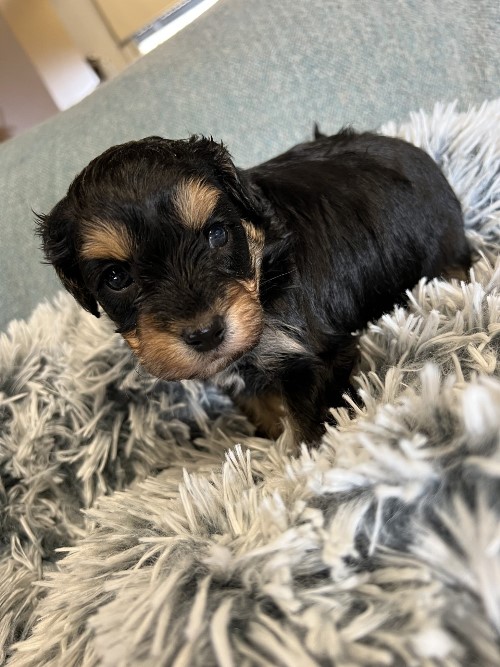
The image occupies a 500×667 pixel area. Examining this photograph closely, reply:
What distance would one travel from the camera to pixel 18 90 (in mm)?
5242

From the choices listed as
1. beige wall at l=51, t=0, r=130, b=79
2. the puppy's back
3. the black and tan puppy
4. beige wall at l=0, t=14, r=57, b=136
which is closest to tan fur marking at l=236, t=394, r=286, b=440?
the black and tan puppy

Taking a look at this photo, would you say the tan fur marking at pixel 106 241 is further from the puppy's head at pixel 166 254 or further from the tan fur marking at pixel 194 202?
the tan fur marking at pixel 194 202

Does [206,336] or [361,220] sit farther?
[361,220]

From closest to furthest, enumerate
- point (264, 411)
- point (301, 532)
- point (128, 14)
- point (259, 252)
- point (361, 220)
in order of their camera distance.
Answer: point (301, 532)
point (259, 252)
point (361, 220)
point (264, 411)
point (128, 14)

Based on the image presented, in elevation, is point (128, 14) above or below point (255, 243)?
above

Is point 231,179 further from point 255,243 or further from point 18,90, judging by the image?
point 18,90

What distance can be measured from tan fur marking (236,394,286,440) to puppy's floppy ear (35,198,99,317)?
0.60m

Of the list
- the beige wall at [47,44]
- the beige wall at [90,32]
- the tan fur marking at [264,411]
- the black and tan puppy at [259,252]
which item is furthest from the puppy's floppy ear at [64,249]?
the beige wall at [90,32]

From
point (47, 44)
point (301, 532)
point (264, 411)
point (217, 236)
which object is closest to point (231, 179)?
point (217, 236)

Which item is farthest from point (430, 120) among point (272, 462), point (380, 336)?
point (272, 462)

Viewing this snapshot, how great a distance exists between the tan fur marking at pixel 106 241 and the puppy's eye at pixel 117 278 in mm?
41

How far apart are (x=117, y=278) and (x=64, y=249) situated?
21cm

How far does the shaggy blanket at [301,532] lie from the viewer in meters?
0.70

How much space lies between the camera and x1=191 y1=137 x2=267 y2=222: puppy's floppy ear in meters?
1.41
